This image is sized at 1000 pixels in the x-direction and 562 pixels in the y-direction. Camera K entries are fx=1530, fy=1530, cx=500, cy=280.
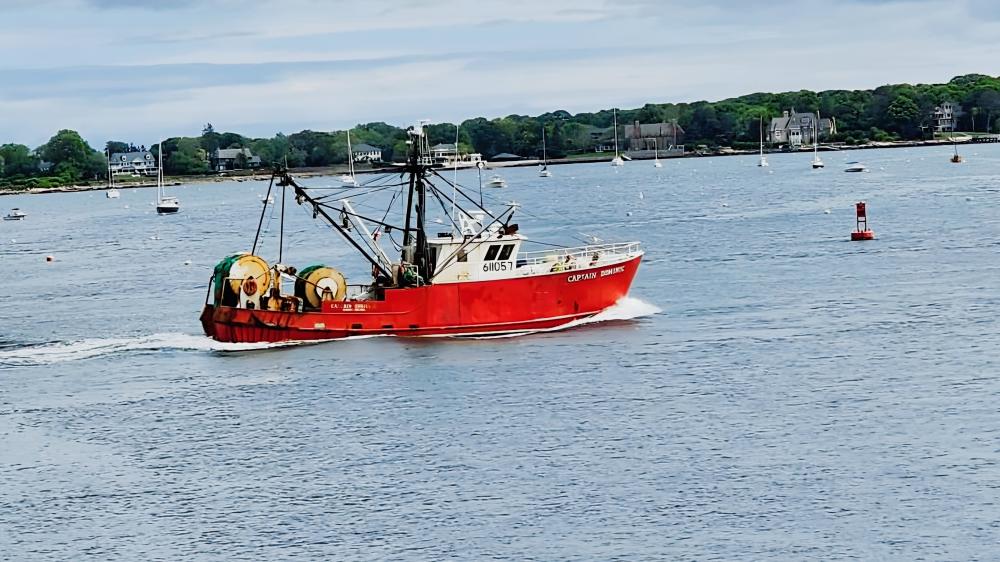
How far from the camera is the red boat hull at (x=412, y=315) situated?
5853 cm

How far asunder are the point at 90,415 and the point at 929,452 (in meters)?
26.4

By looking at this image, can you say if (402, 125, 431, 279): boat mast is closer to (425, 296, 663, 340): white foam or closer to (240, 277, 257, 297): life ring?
(425, 296, 663, 340): white foam

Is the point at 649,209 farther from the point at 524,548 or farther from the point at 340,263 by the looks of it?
the point at 524,548

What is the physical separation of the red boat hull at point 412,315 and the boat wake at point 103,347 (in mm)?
680

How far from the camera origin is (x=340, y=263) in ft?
304

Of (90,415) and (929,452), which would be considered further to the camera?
(90,415)

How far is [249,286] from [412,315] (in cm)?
632

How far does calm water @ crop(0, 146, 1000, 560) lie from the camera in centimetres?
3541

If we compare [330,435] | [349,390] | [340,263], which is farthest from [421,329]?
[340,263]

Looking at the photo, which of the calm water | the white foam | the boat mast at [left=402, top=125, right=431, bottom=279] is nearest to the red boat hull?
A: the white foam

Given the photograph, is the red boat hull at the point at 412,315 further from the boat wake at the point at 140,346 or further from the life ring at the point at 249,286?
the life ring at the point at 249,286

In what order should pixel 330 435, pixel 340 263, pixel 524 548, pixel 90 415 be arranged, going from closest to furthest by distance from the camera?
pixel 524 548
pixel 330 435
pixel 90 415
pixel 340 263

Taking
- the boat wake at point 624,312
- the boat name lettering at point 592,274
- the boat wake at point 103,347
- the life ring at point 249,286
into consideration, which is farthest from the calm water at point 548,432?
the life ring at point 249,286

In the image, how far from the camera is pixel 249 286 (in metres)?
58.4
